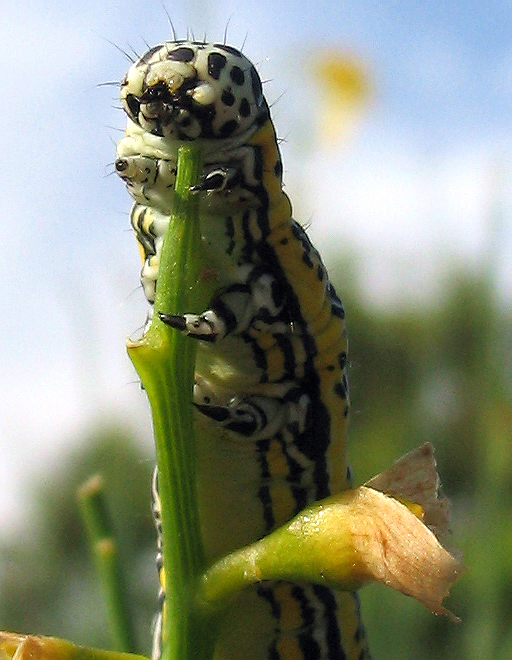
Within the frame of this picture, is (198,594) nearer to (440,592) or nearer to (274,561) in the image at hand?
(274,561)

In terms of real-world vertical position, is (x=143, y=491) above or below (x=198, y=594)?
below

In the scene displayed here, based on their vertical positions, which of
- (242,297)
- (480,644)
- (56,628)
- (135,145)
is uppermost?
(135,145)

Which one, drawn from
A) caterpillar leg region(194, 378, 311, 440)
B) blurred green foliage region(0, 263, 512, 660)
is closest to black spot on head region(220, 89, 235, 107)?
caterpillar leg region(194, 378, 311, 440)

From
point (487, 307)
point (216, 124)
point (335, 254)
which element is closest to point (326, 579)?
point (216, 124)

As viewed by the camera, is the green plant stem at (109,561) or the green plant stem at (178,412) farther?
the green plant stem at (109,561)

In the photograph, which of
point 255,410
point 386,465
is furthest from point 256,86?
point 386,465

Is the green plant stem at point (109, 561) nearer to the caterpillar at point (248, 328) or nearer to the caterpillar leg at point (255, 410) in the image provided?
the caterpillar at point (248, 328)

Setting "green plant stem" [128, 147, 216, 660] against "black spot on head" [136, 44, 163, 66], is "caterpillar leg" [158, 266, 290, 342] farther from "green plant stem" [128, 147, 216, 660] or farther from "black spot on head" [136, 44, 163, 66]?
"black spot on head" [136, 44, 163, 66]

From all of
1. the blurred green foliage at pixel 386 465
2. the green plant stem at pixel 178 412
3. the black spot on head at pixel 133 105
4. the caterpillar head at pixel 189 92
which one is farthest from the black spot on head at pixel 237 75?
the blurred green foliage at pixel 386 465
